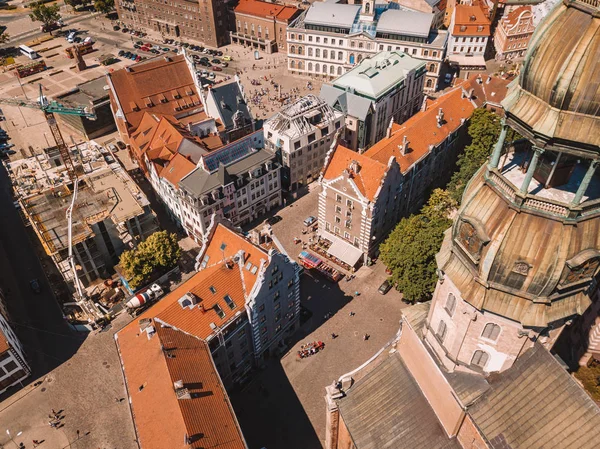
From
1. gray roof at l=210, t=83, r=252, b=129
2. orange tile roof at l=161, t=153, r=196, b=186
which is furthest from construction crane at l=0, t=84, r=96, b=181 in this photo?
gray roof at l=210, t=83, r=252, b=129

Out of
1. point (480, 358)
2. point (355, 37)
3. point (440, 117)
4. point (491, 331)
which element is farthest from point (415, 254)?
point (355, 37)

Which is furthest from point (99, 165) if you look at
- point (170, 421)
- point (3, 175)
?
point (170, 421)

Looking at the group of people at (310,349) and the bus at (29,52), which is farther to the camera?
the bus at (29,52)

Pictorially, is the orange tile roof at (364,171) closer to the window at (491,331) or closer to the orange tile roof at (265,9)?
the window at (491,331)

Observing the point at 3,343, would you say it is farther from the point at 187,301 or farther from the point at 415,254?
the point at 415,254

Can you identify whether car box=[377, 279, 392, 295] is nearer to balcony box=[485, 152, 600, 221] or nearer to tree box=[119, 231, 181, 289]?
tree box=[119, 231, 181, 289]

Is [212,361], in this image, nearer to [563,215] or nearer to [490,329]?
[490,329]

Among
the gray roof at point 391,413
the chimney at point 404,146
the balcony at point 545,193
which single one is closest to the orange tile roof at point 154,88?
the chimney at point 404,146

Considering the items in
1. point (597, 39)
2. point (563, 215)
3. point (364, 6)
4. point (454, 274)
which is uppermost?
point (597, 39)
